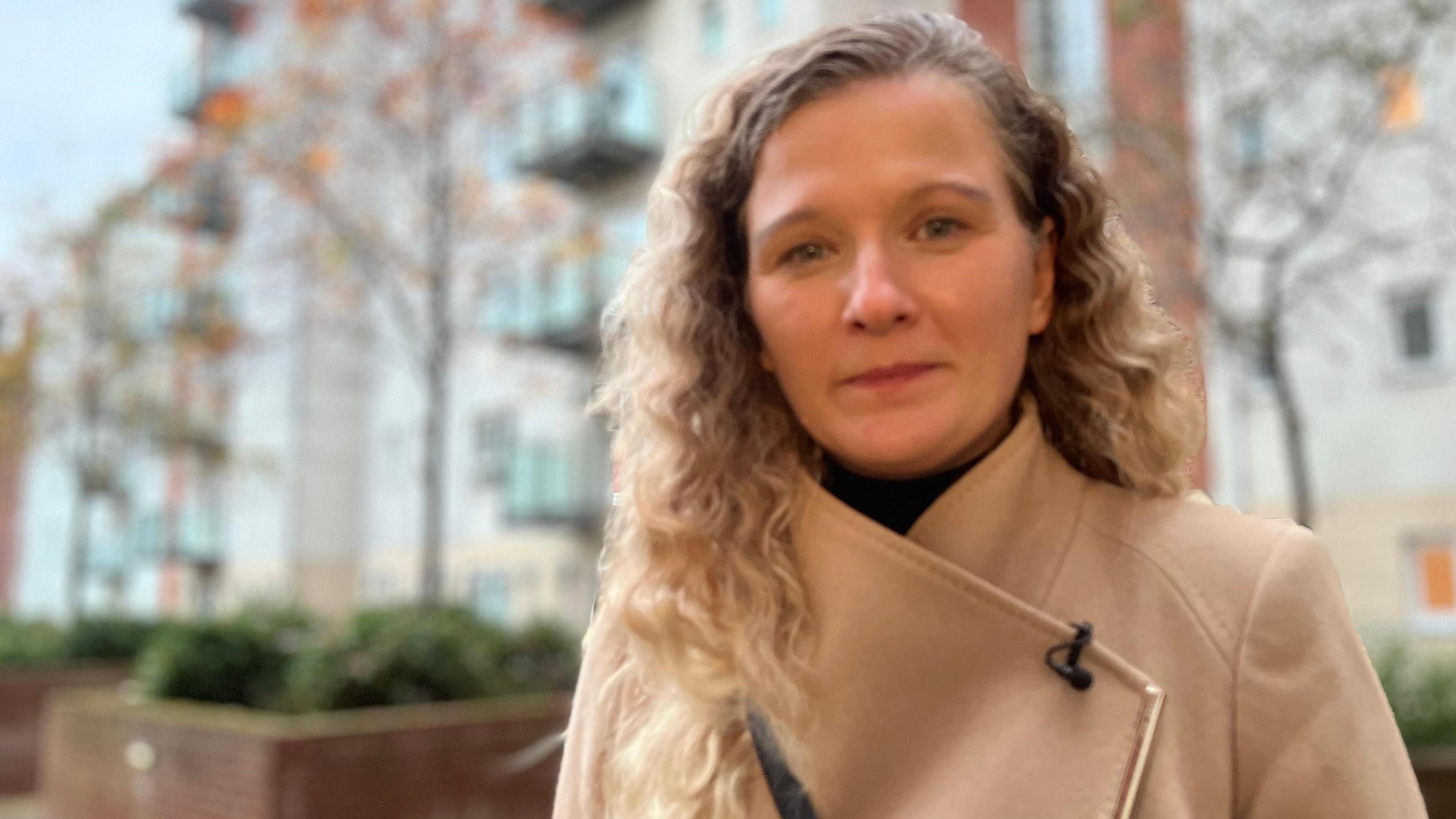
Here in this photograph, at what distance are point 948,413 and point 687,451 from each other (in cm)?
43

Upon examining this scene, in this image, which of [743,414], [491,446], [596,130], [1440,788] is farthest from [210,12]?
[743,414]

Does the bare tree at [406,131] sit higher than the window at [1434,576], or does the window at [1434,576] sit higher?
the bare tree at [406,131]

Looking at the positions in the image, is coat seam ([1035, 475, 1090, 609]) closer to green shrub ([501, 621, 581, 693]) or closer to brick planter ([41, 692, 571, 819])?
brick planter ([41, 692, 571, 819])

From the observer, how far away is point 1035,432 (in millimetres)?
1650

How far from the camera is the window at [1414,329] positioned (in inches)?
534

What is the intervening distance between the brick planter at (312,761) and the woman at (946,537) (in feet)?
17.4

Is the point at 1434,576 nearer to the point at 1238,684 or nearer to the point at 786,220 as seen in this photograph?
the point at 1238,684

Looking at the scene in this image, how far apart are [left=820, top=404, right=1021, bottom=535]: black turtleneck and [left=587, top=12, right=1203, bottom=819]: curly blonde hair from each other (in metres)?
0.07

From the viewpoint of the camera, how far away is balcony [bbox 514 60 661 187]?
19.8m

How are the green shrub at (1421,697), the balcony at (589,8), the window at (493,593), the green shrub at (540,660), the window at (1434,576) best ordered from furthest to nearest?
the window at (493,593), the balcony at (589,8), the window at (1434,576), the green shrub at (540,660), the green shrub at (1421,697)

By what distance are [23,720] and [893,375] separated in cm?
1553

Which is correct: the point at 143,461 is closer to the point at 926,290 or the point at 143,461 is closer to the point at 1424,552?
the point at 1424,552

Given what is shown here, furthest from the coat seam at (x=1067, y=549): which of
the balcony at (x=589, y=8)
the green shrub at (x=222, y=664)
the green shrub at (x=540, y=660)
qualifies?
the balcony at (x=589, y=8)

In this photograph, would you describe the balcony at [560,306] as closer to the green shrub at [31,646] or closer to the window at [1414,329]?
the green shrub at [31,646]
